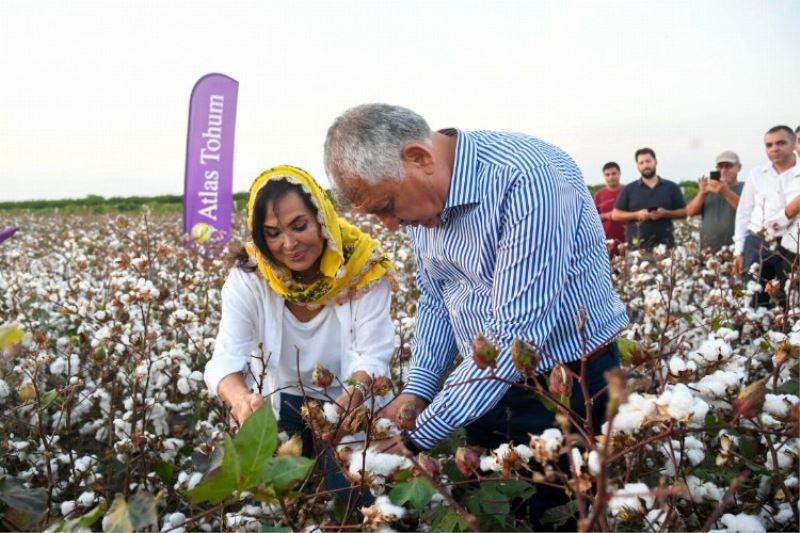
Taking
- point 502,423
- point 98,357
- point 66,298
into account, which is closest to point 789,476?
point 502,423

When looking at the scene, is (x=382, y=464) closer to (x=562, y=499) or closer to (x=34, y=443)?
(x=562, y=499)

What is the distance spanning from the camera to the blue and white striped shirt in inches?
52.2

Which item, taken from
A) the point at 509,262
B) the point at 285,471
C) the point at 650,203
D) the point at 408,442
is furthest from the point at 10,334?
the point at 650,203

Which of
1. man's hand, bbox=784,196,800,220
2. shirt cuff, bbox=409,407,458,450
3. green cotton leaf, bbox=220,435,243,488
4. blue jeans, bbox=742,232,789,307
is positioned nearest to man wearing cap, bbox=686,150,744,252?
blue jeans, bbox=742,232,789,307

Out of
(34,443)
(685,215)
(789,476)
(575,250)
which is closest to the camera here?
(789,476)

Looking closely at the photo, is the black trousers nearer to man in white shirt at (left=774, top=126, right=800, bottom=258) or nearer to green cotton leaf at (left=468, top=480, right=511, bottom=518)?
green cotton leaf at (left=468, top=480, right=511, bottom=518)

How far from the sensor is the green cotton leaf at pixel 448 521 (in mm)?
979

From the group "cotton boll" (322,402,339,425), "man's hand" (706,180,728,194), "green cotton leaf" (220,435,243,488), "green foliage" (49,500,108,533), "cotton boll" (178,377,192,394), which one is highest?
"man's hand" (706,180,728,194)

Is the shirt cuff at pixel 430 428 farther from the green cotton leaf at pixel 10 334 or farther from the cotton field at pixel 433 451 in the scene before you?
the green cotton leaf at pixel 10 334

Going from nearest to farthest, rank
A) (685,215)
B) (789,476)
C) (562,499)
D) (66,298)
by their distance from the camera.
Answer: (789,476) < (562,499) < (66,298) < (685,215)

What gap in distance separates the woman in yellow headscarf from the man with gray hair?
0.27 m

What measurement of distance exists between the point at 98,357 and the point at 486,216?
42.7 inches

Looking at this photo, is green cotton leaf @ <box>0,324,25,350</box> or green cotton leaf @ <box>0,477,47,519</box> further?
green cotton leaf @ <box>0,477,47,519</box>

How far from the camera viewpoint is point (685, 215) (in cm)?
505
